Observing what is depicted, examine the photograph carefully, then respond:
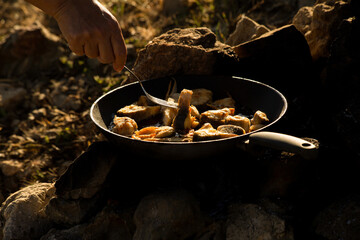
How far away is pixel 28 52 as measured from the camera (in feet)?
17.4

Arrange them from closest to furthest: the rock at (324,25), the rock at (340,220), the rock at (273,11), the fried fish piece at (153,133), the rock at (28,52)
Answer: the rock at (340,220) → the fried fish piece at (153,133) → the rock at (324,25) → the rock at (273,11) → the rock at (28,52)

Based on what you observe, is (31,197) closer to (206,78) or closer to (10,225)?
(10,225)

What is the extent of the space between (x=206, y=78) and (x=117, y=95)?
0.71 m

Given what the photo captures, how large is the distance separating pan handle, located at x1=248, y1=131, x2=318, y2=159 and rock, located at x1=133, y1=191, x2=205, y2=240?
542mm

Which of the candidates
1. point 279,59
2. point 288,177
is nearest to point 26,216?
point 288,177

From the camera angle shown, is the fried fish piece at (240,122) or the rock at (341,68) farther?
the fried fish piece at (240,122)

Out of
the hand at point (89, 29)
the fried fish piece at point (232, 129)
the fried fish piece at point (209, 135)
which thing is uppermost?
the hand at point (89, 29)

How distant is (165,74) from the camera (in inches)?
125

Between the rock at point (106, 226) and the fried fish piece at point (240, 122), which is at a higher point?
the fried fish piece at point (240, 122)

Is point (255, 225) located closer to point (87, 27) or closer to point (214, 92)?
point (214, 92)

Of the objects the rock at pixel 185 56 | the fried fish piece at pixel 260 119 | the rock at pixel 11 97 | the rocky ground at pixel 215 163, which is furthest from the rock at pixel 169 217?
the rock at pixel 11 97

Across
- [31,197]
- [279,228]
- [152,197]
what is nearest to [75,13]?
[152,197]

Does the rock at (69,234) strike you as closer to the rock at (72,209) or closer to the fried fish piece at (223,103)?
the rock at (72,209)

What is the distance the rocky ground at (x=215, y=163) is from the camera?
7.23 ft
